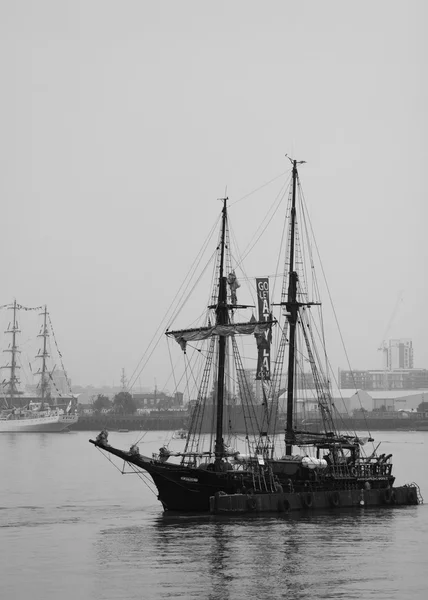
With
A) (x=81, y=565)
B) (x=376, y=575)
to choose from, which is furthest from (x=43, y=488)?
(x=376, y=575)

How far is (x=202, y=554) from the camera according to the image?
52531mm

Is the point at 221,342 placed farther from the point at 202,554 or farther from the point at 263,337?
the point at 202,554

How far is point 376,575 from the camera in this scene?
47938 mm

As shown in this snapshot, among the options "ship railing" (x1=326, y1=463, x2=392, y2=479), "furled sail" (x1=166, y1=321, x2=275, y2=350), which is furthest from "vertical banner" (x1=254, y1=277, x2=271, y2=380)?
"ship railing" (x1=326, y1=463, x2=392, y2=479)

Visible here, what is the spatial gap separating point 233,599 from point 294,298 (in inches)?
1528

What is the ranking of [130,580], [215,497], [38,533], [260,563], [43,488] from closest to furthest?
[130,580], [260,563], [38,533], [215,497], [43,488]

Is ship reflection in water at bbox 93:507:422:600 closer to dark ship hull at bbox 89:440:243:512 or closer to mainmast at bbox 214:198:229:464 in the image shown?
dark ship hull at bbox 89:440:243:512

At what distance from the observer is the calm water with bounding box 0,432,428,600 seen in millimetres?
44906

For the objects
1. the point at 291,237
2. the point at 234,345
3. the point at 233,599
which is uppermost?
the point at 291,237

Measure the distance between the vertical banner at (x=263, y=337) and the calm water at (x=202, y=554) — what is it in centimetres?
1324

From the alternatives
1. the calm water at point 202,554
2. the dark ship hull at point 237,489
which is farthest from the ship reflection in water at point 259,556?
the dark ship hull at point 237,489

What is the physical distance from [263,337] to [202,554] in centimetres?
2951

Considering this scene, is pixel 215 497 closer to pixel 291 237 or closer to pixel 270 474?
pixel 270 474

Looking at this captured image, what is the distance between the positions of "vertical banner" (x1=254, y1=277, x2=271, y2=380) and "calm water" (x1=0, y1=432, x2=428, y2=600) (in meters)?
13.2
